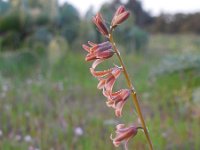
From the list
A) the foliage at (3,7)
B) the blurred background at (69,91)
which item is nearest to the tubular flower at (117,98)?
the blurred background at (69,91)

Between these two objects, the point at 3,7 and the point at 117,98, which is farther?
the point at 3,7

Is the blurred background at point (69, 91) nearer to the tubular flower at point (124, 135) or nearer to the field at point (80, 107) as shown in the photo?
the field at point (80, 107)

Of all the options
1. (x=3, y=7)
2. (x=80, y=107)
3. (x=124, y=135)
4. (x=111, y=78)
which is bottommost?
(x=124, y=135)

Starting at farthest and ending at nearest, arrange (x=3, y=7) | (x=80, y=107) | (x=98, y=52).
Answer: (x=3, y=7)
(x=80, y=107)
(x=98, y=52)

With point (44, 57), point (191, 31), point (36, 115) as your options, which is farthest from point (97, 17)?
point (191, 31)

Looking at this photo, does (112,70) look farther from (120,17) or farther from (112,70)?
(120,17)

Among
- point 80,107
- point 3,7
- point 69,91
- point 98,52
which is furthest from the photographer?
point 3,7

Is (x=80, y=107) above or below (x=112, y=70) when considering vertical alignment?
above

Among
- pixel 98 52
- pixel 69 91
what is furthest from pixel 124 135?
pixel 69 91
